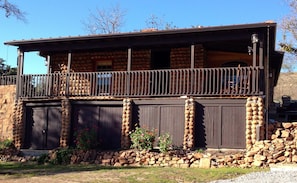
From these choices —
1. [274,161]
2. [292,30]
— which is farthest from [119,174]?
[292,30]

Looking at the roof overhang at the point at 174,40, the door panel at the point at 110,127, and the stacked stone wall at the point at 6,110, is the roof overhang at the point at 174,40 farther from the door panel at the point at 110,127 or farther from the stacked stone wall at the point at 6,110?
the stacked stone wall at the point at 6,110

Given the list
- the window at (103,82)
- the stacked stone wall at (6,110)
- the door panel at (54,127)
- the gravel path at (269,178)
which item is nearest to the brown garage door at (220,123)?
the gravel path at (269,178)

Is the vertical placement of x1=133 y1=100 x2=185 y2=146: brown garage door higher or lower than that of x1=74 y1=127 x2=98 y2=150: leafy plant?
higher

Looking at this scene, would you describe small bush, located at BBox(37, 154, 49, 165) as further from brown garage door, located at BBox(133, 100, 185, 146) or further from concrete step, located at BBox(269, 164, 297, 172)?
concrete step, located at BBox(269, 164, 297, 172)

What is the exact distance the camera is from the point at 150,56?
66.0 feet

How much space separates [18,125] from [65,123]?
100 inches

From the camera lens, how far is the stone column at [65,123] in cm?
1816

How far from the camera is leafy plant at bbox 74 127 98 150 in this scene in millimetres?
16844

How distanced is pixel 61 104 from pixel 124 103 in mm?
3059

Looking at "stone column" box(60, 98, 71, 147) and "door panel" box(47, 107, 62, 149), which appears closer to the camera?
"stone column" box(60, 98, 71, 147)

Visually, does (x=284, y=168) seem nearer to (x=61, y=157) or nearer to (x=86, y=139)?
(x=86, y=139)

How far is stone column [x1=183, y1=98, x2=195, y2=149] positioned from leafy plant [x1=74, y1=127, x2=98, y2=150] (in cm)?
369

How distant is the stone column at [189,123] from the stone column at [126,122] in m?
2.40

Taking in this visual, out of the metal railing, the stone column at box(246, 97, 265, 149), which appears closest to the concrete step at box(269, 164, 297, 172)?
the stone column at box(246, 97, 265, 149)
